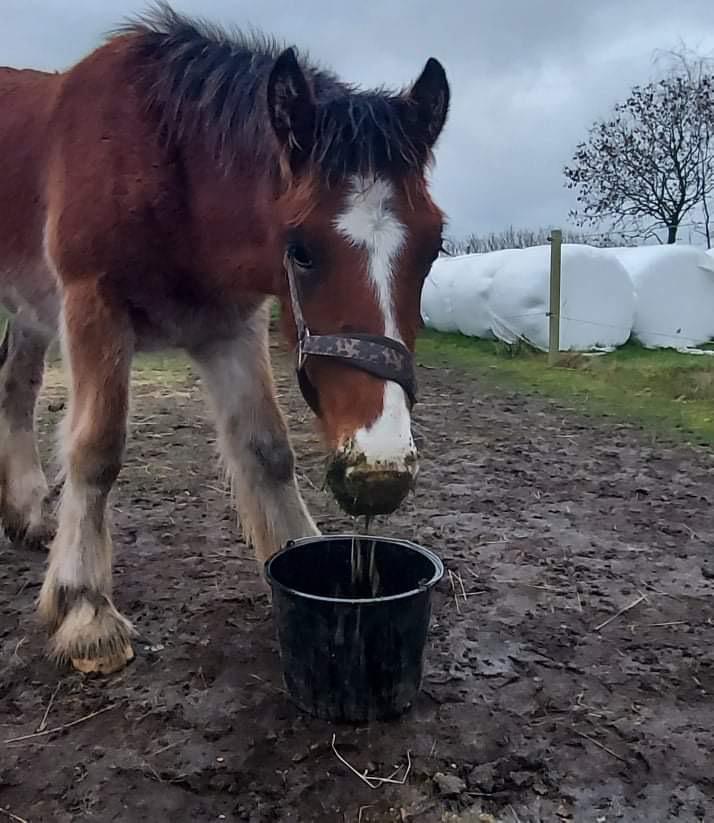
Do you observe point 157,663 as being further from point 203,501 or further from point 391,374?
point 203,501

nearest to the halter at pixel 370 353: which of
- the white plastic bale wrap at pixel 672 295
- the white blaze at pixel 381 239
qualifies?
the white blaze at pixel 381 239

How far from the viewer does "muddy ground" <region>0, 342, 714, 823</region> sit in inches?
78.4

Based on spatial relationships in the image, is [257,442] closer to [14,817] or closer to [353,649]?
[353,649]

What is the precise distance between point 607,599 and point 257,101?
6.85 feet

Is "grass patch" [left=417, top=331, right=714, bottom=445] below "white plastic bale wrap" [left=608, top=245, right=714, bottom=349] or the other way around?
below

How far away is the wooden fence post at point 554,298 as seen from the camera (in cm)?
973

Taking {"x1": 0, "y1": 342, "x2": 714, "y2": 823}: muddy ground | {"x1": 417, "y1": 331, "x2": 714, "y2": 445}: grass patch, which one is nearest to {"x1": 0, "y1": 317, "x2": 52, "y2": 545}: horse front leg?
{"x1": 0, "y1": 342, "x2": 714, "y2": 823}: muddy ground

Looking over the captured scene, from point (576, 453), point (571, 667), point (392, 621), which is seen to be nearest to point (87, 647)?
point (392, 621)

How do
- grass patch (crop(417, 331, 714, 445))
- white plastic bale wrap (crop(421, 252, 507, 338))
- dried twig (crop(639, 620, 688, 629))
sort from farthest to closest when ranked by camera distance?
white plastic bale wrap (crop(421, 252, 507, 338)) → grass patch (crop(417, 331, 714, 445)) → dried twig (crop(639, 620, 688, 629))

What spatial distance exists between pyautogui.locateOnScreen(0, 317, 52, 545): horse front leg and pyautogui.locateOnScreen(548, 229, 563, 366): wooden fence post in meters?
6.90

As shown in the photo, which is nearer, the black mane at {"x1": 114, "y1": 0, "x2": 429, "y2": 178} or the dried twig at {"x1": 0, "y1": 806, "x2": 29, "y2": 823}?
the dried twig at {"x1": 0, "y1": 806, "x2": 29, "y2": 823}

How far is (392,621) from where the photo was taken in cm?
221

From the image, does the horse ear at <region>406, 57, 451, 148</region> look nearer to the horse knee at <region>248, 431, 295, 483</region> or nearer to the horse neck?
the horse neck

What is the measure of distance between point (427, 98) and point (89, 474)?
4.95ft
